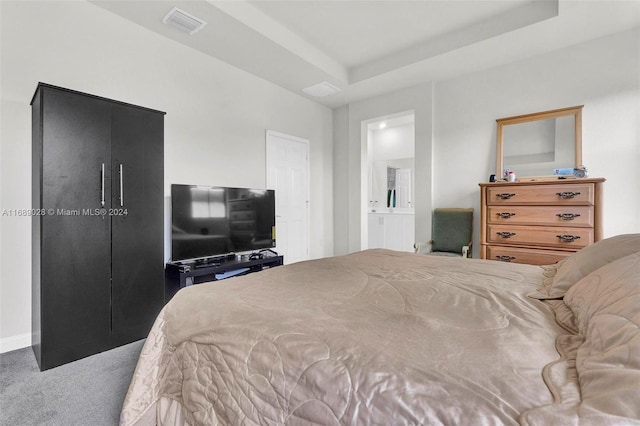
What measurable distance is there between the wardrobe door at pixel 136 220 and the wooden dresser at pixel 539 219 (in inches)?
127

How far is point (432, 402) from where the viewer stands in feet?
2.05

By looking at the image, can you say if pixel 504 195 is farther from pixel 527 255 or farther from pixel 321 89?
pixel 321 89

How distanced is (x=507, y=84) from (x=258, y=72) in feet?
9.91

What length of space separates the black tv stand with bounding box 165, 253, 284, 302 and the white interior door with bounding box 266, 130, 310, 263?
1048mm

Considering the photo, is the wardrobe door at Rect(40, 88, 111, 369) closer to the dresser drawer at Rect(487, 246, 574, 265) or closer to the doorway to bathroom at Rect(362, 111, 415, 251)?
the dresser drawer at Rect(487, 246, 574, 265)

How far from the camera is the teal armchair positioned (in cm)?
375

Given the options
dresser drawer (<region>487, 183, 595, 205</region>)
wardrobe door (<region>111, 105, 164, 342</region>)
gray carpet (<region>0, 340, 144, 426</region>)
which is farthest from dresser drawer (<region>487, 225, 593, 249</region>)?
gray carpet (<region>0, 340, 144, 426</region>)

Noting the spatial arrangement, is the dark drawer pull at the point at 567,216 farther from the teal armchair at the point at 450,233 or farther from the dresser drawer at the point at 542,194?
the teal armchair at the point at 450,233

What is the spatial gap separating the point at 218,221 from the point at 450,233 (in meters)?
2.75

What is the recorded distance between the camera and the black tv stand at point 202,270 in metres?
2.76

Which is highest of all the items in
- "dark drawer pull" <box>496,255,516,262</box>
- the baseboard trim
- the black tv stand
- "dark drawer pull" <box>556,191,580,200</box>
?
"dark drawer pull" <box>556,191,580,200</box>

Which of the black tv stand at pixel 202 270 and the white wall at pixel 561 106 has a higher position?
the white wall at pixel 561 106

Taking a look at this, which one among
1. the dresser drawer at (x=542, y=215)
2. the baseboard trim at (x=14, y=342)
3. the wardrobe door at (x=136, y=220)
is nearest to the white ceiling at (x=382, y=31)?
the wardrobe door at (x=136, y=220)

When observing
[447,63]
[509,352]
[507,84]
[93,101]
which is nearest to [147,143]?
[93,101]
